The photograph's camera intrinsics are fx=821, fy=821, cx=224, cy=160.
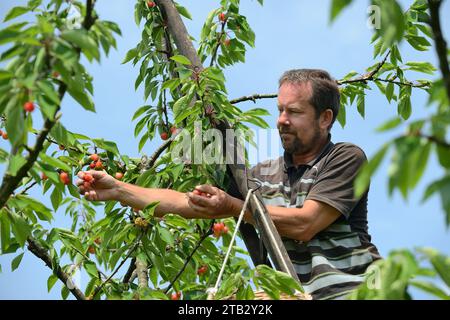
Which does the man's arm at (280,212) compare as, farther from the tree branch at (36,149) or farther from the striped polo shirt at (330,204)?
the tree branch at (36,149)

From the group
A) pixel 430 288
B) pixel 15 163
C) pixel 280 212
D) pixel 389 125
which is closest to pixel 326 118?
pixel 280 212

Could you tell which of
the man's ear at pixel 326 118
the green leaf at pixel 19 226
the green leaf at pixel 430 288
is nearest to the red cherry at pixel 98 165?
the man's ear at pixel 326 118

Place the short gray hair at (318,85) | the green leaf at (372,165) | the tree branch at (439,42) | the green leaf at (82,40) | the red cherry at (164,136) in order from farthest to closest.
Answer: the red cherry at (164,136)
the short gray hair at (318,85)
the green leaf at (82,40)
the tree branch at (439,42)
the green leaf at (372,165)

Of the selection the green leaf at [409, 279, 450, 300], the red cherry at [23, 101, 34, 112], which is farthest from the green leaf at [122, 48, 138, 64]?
the green leaf at [409, 279, 450, 300]

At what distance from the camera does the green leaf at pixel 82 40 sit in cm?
245

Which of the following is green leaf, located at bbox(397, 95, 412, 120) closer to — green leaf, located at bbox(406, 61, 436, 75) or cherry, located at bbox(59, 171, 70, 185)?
green leaf, located at bbox(406, 61, 436, 75)

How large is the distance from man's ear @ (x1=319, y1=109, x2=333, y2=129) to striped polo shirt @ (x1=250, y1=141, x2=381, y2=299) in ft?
0.32

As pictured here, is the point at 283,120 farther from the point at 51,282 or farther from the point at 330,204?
the point at 51,282

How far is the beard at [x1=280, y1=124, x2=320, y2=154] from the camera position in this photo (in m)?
4.18

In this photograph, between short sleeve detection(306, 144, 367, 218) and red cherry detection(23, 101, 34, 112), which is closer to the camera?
red cherry detection(23, 101, 34, 112)

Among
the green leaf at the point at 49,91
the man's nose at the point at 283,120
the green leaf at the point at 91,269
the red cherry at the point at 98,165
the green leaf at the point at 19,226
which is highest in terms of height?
the man's nose at the point at 283,120

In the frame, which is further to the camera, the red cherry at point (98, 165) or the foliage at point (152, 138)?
the red cherry at point (98, 165)

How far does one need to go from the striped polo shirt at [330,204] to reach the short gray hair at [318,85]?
0.21 metres
